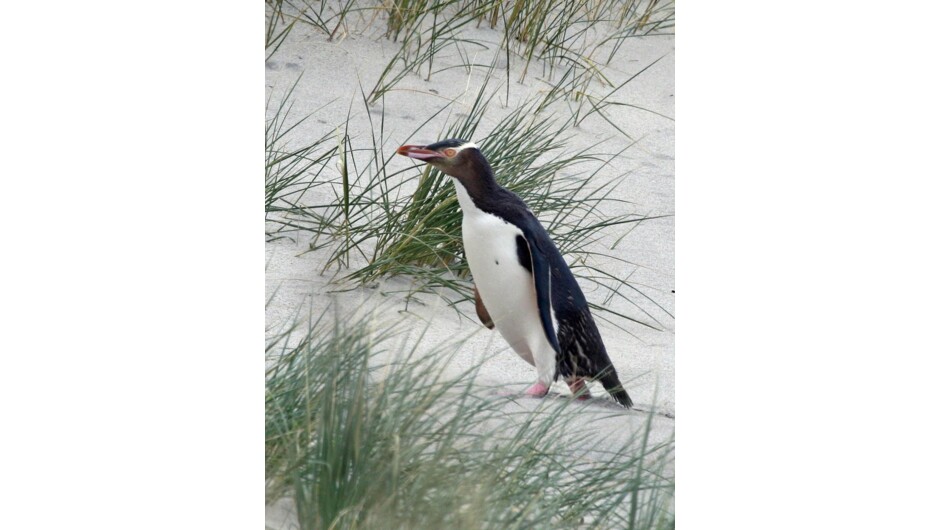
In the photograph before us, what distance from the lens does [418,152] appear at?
2959 millimetres

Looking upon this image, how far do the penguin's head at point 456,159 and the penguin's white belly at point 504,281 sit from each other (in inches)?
3.5

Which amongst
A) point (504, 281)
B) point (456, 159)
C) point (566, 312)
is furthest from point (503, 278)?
point (456, 159)

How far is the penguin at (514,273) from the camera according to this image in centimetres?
293

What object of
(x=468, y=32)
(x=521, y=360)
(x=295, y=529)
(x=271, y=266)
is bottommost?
(x=295, y=529)

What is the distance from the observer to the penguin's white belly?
115 inches

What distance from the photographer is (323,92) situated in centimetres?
304

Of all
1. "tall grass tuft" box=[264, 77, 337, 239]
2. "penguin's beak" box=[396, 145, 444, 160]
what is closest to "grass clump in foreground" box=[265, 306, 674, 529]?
"tall grass tuft" box=[264, 77, 337, 239]

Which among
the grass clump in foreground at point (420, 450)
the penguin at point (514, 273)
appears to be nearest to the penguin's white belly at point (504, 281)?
the penguin at point (514, 273)

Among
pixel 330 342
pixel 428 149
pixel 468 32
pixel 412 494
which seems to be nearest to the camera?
pixel 412 494

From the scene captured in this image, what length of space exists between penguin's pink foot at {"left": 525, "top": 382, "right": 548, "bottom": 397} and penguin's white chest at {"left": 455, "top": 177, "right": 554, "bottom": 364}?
0.06 meters

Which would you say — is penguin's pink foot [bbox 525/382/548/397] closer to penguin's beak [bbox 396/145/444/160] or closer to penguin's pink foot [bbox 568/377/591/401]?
penguin's pink foot [bbox 568/377/591/401]
